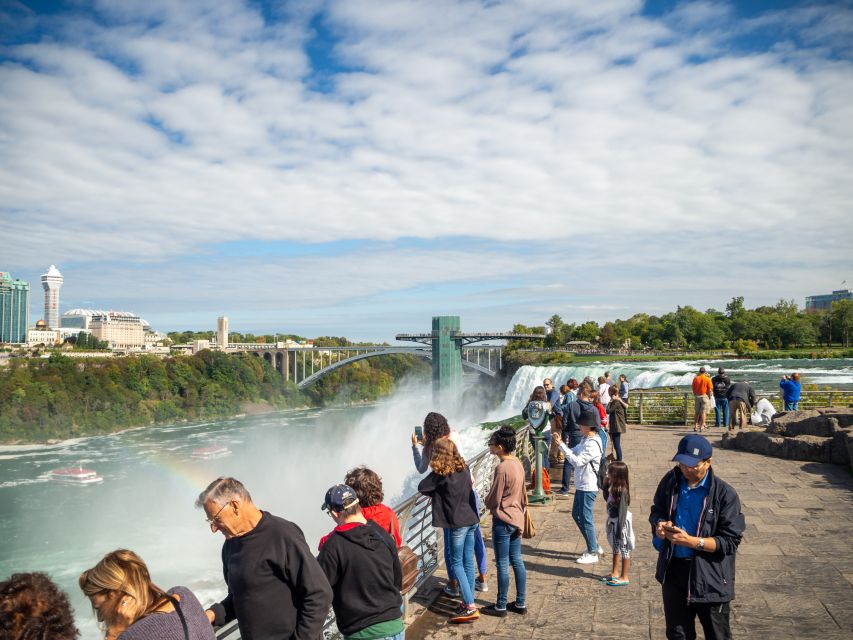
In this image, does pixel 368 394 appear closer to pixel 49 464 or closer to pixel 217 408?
pixel 217 408

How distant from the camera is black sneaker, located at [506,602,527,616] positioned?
4461mm

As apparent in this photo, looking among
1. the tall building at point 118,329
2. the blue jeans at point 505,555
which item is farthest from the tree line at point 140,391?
the tall building at point 118,329

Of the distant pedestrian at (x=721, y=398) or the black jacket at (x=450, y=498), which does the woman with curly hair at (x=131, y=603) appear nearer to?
the black jacket at (x=450, y=498)

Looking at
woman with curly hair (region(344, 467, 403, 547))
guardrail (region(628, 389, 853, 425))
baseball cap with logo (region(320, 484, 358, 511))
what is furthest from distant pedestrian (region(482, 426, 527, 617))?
guardrail (region(628, 389, 853, 425))

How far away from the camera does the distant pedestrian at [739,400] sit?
1300cm

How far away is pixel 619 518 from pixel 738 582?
44.4 inches

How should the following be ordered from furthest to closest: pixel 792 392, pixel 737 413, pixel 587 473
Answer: pixel 792 392 < pixel 737 413 < pixel 587 473

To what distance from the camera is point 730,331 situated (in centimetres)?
6003

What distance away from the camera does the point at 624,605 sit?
15.0ft

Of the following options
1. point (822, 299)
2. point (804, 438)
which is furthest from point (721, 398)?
point (822, 299)

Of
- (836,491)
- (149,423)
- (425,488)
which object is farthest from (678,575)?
(149,423)

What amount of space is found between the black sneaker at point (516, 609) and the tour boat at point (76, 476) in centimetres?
4872

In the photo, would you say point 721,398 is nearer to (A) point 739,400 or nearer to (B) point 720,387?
(B) point 720,387

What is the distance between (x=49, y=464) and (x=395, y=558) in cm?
6131
